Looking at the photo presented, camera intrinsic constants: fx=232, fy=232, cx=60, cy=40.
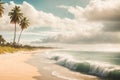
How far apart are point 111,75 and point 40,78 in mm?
6477

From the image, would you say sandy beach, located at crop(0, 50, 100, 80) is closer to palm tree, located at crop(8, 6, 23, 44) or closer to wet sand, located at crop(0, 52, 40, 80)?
wet sand, located at crop(0, 52, 40, 80)

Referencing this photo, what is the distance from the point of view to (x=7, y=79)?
55.3 ft

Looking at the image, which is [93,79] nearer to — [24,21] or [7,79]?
[7,79]

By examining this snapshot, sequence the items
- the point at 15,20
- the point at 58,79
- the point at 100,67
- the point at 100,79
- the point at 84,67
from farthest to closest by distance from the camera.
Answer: the point at 15,20 < the point at 84,67 < the point at 100,67 < the point at 100,79 < the point at 58,79

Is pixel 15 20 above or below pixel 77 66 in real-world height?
above

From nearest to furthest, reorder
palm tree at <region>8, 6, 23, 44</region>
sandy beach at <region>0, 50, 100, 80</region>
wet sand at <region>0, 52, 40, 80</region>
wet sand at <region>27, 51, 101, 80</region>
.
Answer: wet sand at <region>0, 52, 40, 80</region> → sandy beach at <region>0, 50, 100, 80</region> → wet sand at <region>27, 51, 101, 80</region> → palm tree at <region>8, 6, 23, 44</region>

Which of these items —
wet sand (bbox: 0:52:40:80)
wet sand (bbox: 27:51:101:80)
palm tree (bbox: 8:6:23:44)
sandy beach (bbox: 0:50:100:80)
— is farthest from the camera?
palm tree (bbox: 8:6:23:44)

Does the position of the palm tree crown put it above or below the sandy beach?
above

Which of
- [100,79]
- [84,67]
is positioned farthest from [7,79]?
[84,67]

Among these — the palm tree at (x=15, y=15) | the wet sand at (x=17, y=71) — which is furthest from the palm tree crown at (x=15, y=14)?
the wet sand at (x=17, y=71)

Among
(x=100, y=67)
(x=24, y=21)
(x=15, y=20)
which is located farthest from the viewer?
(x=24, y=21)

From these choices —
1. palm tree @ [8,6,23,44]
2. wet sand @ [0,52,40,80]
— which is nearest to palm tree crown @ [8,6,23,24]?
palm tree @ [8,6,23,44]

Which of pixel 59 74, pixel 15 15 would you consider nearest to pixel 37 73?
pixel 59 74

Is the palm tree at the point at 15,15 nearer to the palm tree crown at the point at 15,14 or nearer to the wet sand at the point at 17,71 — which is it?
the palm tree crown at the point at 15,14
